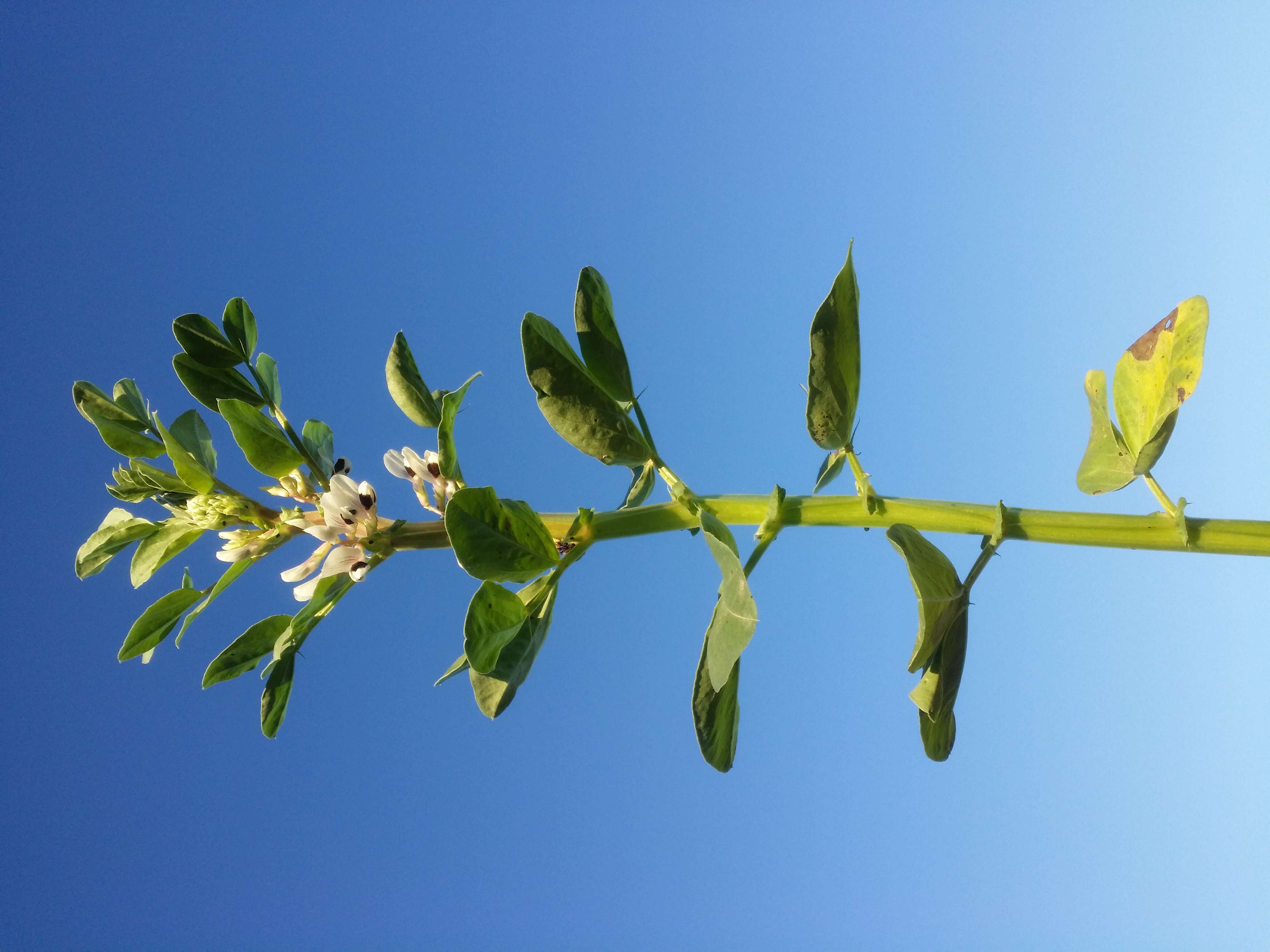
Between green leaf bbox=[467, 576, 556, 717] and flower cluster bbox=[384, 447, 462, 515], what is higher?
flower cluster bbox=[384, 447, 462, 515]

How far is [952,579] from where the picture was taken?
947mm

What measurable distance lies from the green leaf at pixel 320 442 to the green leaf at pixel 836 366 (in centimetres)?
63

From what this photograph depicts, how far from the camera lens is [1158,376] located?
1.02 m

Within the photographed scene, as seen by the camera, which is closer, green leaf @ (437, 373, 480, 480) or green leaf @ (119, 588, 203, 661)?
green leaf @ (437, 373, 480, 480)

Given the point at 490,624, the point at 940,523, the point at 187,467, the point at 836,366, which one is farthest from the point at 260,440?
the point at 940,523

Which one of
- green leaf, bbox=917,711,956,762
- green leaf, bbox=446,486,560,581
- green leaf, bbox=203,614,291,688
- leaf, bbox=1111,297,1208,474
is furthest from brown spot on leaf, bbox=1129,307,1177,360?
green leaf, bbox=203,614,291,688

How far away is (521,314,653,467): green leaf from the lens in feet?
3.36

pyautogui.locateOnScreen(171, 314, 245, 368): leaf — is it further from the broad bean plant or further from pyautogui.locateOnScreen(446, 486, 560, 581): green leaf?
pyautogui.locateOnScreen(446, 486, 560, 581): green leaf

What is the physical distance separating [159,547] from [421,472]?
1.32 ft

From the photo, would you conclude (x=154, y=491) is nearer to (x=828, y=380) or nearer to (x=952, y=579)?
(x=828, y=380)

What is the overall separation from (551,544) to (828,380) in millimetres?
377

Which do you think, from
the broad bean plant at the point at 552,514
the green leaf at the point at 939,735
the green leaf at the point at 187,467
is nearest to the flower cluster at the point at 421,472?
the broad bean plant at the point at 552,514

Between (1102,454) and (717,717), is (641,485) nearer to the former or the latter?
(717,717)

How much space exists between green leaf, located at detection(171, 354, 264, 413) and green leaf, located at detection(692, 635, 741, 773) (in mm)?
730
